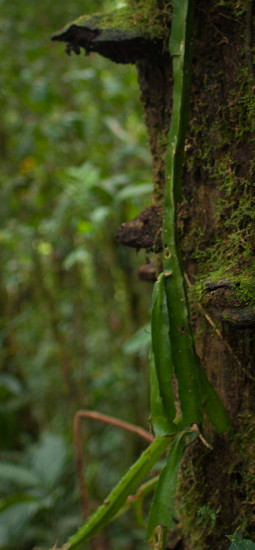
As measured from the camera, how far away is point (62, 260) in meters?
3.07

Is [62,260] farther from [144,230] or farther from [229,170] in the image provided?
[229,170]

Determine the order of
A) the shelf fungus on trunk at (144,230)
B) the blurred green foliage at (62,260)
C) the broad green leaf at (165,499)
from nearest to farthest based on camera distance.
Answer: the broad green leaf at (165,499), the shelf fungus on trunk at (144,230), the blurred green foliage at (62,260)

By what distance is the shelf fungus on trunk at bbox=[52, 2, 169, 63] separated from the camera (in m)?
0.80

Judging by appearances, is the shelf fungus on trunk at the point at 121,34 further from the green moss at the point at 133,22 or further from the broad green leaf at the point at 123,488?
the broad green leaf at the point at 123,488

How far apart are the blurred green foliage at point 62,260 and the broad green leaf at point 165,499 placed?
55.2 inches

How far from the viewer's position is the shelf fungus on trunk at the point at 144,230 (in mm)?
841

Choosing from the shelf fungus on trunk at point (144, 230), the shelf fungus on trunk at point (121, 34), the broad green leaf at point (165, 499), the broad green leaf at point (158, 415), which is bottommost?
the broad green leaf at point (165, 499)

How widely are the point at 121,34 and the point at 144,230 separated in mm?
345

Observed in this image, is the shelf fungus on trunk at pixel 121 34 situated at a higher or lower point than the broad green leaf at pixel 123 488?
higher

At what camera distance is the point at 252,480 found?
0.77m

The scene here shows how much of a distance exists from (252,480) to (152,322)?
323 mm

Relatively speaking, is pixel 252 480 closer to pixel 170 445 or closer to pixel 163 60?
pixel 170 445

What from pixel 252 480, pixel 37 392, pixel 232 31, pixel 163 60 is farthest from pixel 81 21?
pixel 37 392

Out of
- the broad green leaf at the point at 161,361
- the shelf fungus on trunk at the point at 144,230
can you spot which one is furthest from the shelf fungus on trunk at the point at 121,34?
the broad green leaf at the point at 161,361
